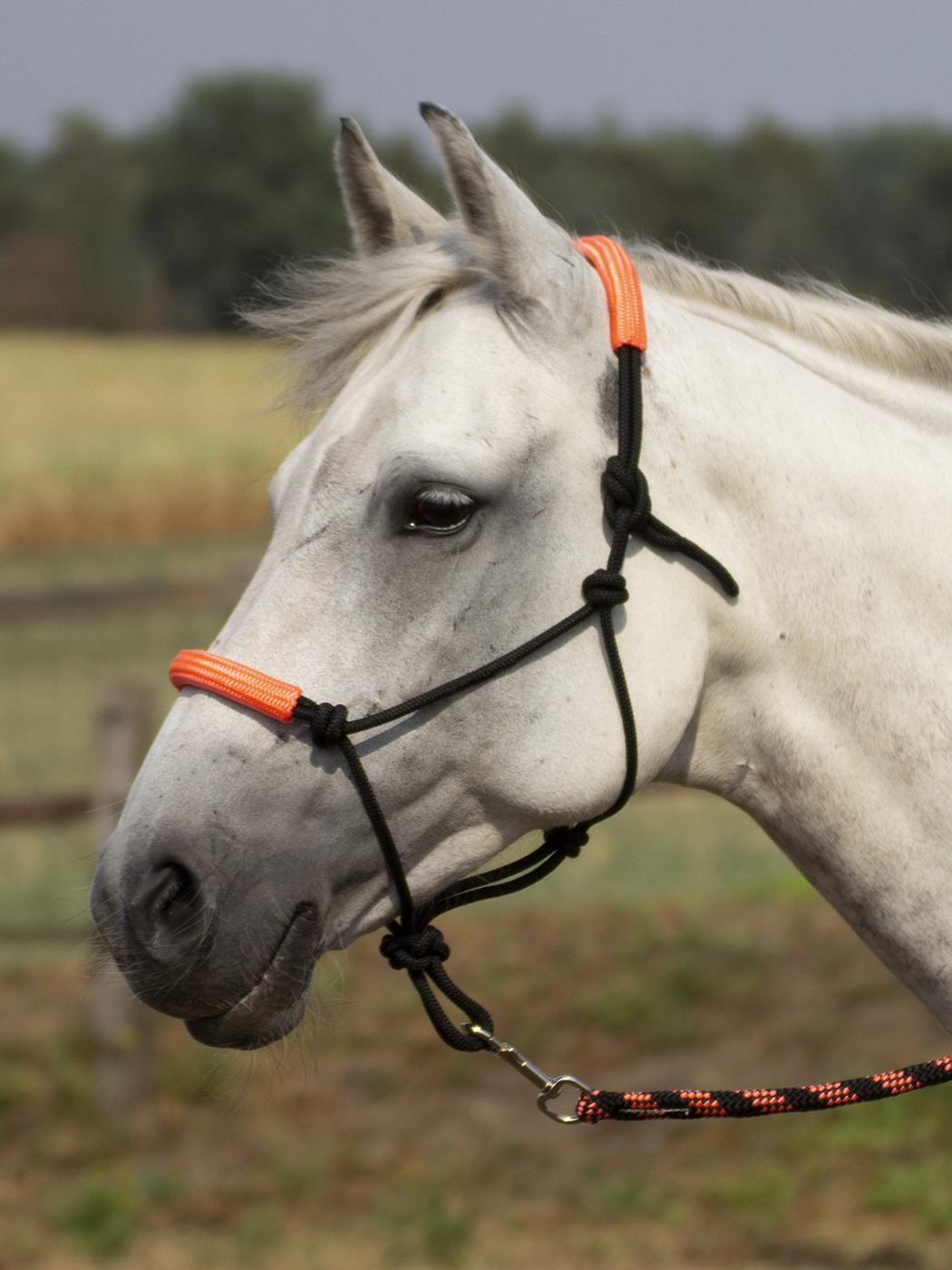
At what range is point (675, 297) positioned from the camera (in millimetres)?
2285

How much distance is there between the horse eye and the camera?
1.97 m

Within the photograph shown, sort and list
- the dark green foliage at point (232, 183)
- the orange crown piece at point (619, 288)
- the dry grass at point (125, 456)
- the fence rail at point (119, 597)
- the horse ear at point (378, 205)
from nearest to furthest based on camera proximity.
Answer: the orange crown piece at point (619, 288) → the horse ear at point (378, 205) → the fence rail at point (119, 597) → the dry grass at point (125, 456) → the dark green foliage at point (232, 183)

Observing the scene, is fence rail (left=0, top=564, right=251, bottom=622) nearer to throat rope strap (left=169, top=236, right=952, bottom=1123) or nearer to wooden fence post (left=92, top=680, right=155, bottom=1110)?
wooden fence post (left=92, top=680, right=155, bottom=1110)

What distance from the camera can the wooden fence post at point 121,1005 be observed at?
5.77m

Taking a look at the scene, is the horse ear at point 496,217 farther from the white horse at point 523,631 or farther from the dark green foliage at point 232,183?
the dark green foliage at point 232,183

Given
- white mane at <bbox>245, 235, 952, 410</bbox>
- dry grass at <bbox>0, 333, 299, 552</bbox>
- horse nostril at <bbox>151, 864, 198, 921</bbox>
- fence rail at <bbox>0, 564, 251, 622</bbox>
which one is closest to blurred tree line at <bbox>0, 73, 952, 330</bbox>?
dry grass at <bbox>0, 333, 299, 552</bbox>

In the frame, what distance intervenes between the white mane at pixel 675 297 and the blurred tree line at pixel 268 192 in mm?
45910

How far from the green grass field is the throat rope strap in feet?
0.74

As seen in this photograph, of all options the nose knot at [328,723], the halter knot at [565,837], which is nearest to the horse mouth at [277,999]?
the nose knot at [328,723]

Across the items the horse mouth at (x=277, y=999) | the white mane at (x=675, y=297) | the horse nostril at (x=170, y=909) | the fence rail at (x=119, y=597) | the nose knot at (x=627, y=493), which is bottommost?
the fence rail at (x=119, y=597)

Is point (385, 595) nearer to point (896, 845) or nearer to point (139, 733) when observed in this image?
point (896, 845)

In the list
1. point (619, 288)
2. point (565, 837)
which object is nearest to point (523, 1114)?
point (565, 837)

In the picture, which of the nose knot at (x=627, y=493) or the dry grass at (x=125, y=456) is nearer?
the nose knot at (x=627, y=493)

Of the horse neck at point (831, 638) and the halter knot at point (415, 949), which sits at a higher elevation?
the horse neck at point (831, 638)
